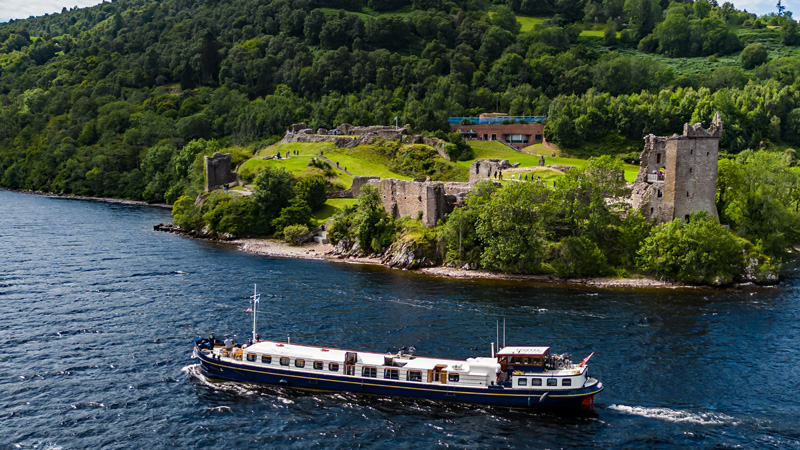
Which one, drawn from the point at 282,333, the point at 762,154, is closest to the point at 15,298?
the point at 282,333

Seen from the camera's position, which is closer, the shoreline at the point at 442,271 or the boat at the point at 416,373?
the boat at the point at 416,373

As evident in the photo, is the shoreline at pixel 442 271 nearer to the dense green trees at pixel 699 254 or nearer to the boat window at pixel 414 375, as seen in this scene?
the dense green trees at pixel 699 254

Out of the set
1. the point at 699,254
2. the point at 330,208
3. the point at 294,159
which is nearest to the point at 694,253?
the point at 699,254

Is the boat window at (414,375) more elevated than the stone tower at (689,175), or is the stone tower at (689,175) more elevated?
the stone tower at (689,175)

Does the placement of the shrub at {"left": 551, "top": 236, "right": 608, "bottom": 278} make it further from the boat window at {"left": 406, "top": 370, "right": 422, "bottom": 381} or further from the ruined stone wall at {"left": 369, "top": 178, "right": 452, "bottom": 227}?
the boat window at {"left": 406, "top": 370, "right": 422, "bottom": 381}

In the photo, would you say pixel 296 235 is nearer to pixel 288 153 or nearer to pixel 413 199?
pixel 413 199

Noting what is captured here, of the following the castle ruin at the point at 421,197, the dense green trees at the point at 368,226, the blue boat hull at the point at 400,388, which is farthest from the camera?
the dense green trees at the point at 368,226

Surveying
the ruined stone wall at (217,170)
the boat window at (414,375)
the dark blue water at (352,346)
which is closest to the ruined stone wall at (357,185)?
the ruined stone wall at (217,170)

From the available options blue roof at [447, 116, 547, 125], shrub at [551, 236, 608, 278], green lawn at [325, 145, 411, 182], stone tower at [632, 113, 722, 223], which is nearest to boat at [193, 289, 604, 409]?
shrub at [551, 236, 608, 278]
